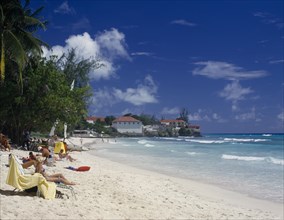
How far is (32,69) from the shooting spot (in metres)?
22.2

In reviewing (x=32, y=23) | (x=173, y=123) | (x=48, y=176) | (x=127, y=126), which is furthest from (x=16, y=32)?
(x=173, y=123)

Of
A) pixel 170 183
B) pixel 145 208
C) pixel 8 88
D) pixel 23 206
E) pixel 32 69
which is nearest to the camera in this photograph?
pixel 23 206

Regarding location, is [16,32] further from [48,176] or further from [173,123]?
[173,123]

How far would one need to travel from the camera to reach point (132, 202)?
31.5ft

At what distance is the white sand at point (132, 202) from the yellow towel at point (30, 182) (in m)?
0.20

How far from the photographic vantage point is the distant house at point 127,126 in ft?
418

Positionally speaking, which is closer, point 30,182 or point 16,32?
point 30,182

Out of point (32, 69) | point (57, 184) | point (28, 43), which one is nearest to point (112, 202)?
point (57, 184)

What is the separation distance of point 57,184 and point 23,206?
195cm

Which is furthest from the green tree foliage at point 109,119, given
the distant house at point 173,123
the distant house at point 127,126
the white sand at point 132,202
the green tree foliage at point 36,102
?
the white sand at point 132,202

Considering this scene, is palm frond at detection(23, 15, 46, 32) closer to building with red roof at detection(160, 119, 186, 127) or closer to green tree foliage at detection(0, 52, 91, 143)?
green tree foliage at detection(0, 52, 91, 143)

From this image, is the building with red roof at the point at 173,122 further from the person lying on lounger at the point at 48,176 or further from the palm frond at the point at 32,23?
the person lying on lounger at the point at 48,176

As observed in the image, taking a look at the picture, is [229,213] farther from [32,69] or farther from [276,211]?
[32,69]

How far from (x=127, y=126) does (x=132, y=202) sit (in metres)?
119
